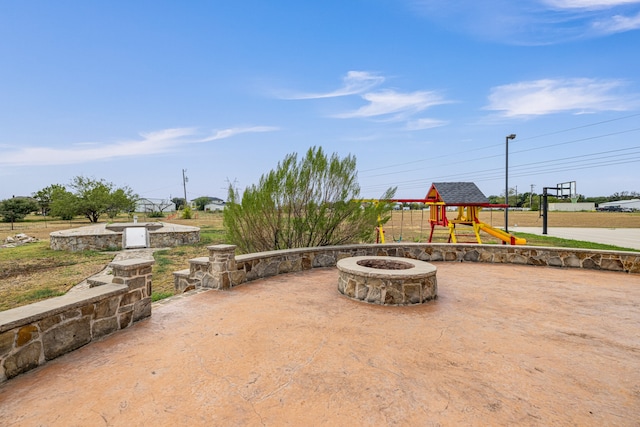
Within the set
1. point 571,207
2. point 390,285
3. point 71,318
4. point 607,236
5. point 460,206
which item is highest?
point 460,206

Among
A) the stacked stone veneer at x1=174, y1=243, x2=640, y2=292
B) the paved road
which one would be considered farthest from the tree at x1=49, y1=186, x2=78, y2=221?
the paved road

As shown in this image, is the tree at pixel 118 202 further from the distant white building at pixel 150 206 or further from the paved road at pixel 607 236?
the paved road at pixel 607 236

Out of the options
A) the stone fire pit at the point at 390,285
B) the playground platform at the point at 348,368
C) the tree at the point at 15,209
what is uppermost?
the tree at the point at 15,209

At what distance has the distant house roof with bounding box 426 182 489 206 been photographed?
12.8 meters

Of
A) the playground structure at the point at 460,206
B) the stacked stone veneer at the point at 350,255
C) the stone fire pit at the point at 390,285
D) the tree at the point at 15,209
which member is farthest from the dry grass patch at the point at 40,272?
the tree at the point at 15,209

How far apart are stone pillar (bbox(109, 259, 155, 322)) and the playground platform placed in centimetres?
17

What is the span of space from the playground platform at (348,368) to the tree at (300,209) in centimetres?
365

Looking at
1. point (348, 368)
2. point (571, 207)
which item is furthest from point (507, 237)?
point (571, 207)

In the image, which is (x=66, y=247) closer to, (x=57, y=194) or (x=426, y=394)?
(x=426, y=394)

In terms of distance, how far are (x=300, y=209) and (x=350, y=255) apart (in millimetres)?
1919

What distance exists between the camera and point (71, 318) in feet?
10.8

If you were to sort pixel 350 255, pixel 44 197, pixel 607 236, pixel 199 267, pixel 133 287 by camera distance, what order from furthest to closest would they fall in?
pixel 44 197 < pixel 607 236 < pixel 350 255 < pixel 199 267 < pixel 133 287

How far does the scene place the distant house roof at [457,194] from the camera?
12789 millimetres

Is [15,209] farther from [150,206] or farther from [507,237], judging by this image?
[507,237]
